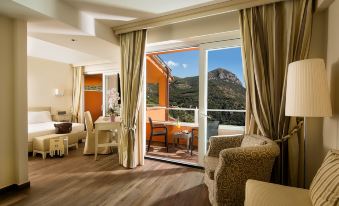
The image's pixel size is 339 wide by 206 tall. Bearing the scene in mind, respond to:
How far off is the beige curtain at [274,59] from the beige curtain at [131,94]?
1.76 m

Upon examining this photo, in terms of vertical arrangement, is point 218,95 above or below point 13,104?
above

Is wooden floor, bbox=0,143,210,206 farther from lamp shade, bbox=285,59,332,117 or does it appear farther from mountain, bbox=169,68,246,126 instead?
lamp shade, bbox=285,59,332,117

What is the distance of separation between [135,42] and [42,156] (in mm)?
3097

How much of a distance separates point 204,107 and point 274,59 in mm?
1351

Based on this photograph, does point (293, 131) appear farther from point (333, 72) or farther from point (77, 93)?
point (77, 93)

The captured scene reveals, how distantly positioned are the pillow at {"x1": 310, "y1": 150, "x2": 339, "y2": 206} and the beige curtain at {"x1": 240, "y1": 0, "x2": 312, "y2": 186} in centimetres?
90

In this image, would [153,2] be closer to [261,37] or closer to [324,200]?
[261,37]

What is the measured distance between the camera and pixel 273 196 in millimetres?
1383

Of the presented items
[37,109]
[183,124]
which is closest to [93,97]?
[37,109]

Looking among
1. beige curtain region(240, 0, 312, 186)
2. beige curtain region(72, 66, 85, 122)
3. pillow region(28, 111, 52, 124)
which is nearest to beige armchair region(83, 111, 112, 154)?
pillow region(28, 111, 52, 124)

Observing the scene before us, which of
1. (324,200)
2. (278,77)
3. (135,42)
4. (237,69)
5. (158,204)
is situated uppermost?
(135,42)

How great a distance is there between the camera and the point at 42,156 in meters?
3.93

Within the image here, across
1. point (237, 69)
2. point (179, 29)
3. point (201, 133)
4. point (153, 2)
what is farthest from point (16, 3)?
point (237, 69)

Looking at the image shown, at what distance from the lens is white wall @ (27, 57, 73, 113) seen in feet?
17.3
